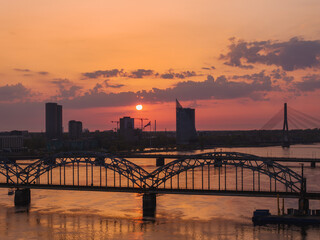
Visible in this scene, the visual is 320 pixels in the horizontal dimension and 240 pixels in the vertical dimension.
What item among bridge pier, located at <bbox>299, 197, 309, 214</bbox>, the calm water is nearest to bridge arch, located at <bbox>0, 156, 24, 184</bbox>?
the calm water

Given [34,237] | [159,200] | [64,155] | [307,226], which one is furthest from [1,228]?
[307,226]

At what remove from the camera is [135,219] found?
73.4 metres

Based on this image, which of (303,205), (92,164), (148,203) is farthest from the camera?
(92,164)

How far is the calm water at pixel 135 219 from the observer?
210 feet

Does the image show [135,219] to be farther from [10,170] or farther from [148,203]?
[10,170]

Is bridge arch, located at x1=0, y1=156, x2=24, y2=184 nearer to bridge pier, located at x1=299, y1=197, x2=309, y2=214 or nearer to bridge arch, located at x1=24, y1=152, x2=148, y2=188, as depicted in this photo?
bridge arch, located at x1=24, y1=152, x2=148, y2=188

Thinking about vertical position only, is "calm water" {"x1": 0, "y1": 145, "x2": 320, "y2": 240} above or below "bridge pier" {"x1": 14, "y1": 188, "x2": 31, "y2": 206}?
below

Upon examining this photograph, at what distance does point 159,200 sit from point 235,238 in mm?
30666

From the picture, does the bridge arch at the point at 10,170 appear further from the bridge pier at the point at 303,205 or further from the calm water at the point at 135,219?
the bridge pier at the point at 303,205

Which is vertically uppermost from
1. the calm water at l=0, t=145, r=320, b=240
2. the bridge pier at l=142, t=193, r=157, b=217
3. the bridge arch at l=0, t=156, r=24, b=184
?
the bridge arch at l=0, t=156, r=24, b=184

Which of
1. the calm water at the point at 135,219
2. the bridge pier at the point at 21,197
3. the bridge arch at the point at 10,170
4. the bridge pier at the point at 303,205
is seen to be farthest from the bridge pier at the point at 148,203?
the bridge arch at the point at 10,170

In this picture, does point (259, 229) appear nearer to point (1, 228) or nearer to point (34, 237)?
point (34, 237)

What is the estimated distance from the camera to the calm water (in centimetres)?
6412

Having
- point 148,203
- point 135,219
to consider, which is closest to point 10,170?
point 148,203
